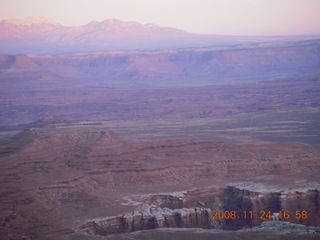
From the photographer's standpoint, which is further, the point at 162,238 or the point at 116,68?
the point at 116,68

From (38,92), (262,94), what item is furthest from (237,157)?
(38,92)

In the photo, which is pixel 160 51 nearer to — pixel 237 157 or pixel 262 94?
pixel 262 94

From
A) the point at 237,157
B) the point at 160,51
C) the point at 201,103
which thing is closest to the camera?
the point at 237,157

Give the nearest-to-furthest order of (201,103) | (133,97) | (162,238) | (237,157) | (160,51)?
(162,238), (237,157), (201,103), (133,97), (160,51)
